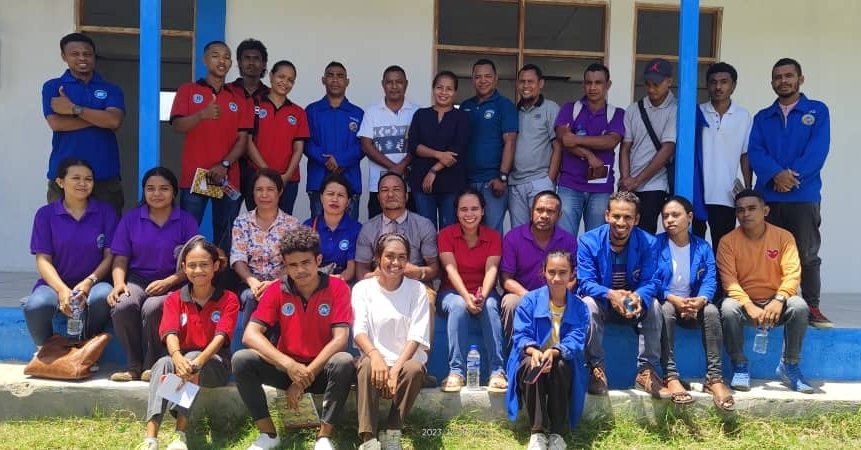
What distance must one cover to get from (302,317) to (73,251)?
1526 millimetres

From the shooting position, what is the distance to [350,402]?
3.92 meters

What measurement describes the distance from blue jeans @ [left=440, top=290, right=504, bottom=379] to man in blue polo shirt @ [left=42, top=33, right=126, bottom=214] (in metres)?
2.43

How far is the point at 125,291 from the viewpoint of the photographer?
402cm

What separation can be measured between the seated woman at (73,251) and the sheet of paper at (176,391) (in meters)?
0.83

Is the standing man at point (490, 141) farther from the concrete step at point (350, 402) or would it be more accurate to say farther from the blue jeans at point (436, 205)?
the concrete step at point (350, 402)

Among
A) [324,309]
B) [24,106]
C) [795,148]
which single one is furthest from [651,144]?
[24,106]

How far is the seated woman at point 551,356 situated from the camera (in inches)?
142

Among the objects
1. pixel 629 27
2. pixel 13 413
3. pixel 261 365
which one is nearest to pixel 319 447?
pixel 261 365

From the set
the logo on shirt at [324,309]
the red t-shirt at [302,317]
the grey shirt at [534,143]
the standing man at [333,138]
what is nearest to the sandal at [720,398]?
the grey shirt at [534,143]

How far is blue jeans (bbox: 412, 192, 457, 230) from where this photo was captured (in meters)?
4.88

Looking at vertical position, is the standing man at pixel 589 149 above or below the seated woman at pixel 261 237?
above

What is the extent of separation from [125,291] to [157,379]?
71 centimetres

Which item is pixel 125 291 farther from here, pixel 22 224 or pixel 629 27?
pixel 629 27

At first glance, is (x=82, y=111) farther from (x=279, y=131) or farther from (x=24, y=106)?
(x=24, y=106)
